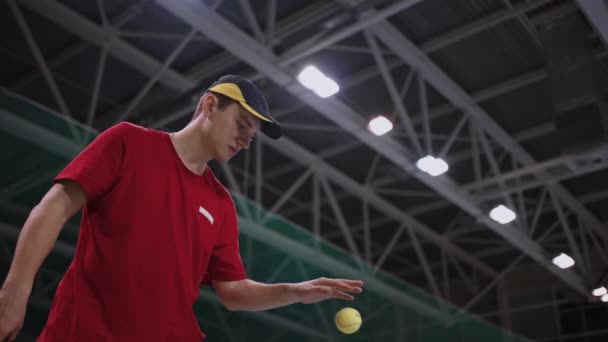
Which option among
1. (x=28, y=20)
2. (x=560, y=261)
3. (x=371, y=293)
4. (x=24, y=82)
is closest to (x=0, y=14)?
(x=28, y=20)

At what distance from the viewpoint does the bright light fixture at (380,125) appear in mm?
8516

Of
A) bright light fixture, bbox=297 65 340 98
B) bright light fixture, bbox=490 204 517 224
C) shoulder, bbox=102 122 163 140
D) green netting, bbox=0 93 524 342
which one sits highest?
bright light fixture, bbox=490 204 517 224

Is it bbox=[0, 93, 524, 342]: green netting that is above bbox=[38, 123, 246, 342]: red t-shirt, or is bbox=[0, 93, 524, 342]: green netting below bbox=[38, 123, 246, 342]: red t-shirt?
above

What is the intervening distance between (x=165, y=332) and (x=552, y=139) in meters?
9.68

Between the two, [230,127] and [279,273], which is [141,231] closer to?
[230,127]

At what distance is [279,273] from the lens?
5.13m

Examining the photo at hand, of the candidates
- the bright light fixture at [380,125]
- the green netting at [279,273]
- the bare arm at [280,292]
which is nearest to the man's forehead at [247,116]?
the bare arm at [280,292]

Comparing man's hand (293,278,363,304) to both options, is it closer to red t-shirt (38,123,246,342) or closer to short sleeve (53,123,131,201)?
red t-shirt (38,123,246,342)

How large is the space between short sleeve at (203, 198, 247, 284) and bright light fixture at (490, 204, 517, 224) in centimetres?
806

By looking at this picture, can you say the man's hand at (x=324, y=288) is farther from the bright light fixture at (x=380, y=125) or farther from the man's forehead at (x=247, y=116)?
the bright light fixture at (x=380, y=125)

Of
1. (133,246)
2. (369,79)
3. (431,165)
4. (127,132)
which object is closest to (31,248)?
(133,246)

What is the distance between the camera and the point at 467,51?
348 inches

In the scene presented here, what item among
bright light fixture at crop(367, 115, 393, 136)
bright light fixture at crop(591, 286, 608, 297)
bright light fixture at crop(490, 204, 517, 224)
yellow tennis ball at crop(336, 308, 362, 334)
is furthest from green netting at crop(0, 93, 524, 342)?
bright light fixture at crop(591, 286, 608, 297)

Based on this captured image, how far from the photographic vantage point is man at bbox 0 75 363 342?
1.79m
